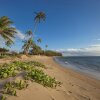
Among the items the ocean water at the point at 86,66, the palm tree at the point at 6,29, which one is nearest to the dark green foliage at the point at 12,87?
the ocean water at the point at 86,66

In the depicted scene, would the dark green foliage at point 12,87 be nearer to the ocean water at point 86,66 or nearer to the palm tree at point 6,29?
the ocean water at point 86,66

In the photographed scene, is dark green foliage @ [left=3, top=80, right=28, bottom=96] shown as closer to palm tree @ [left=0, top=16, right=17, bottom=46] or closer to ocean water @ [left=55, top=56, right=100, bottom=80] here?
ocean water @ [left=55, top=56, right=100, bottom=80]

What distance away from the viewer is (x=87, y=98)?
7113mm

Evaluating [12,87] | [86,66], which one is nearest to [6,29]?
[86,66]

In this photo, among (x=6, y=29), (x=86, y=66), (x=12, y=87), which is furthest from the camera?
(x=86, y=66)

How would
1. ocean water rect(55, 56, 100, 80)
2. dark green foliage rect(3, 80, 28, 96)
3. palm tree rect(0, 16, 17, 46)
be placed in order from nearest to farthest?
1. dark green foliage rect(3, 80, 28, 96)
2. ocean water rect(55, 56, 100, 80)
3. palm tree rect(0, 16, 17, 46)

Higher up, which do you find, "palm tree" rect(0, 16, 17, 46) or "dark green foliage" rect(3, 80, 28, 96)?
"palm tree" rect(0, 16, 17, 46)

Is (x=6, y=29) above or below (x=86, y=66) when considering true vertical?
above

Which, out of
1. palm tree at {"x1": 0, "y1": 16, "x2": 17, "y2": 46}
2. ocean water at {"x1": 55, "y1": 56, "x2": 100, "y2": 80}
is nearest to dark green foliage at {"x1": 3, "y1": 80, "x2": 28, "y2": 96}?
ocean water at {"x1": 55, "y1": 56, "x2": 100, "y2": 80}

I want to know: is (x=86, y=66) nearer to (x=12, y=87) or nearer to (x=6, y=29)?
(x=6, y=29)

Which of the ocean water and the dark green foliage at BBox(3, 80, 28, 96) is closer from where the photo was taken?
the dark green foliage at BBox(3, 80, 28, 96)

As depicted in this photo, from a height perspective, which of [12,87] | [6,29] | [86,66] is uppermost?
[6,29]

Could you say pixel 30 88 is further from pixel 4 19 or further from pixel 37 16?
pixel 37 16

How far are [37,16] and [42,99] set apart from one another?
59.2 metres
